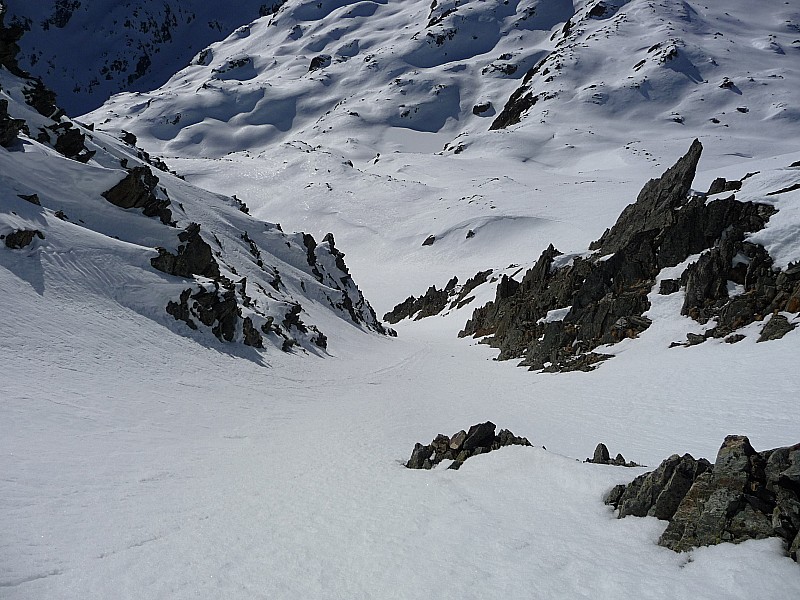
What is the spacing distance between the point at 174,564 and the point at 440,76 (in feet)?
693

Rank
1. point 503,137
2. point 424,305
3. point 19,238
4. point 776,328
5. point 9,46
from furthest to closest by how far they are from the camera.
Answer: point 503,137, point 424,305, point 9,46, point 19,238, point 776,328

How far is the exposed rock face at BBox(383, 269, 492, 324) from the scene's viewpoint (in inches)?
2432

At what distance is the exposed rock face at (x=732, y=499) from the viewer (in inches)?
221

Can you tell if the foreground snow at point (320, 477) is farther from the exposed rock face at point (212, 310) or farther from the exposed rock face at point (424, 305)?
the exposed rock face at point (424, 305)

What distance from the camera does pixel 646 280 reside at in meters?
26.8

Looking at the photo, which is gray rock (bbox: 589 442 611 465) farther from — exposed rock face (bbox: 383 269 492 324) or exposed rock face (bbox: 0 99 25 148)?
exposed rock face (bbox: 383 269 492 324)

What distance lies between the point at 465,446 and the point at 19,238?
1817 cm

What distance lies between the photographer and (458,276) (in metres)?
71.0

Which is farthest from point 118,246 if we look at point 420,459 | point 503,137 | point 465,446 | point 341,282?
point 503,137

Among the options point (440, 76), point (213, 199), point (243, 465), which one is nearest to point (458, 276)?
point (213, 199)

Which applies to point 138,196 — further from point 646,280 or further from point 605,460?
point 646,280

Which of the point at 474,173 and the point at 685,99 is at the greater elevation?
the point at 685,99

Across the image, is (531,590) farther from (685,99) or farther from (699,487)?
(685,99)

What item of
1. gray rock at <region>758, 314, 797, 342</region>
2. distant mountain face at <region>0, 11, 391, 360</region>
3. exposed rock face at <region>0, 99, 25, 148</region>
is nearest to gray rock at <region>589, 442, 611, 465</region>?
gray rock at <region>758, 314, 797, 342</region>
